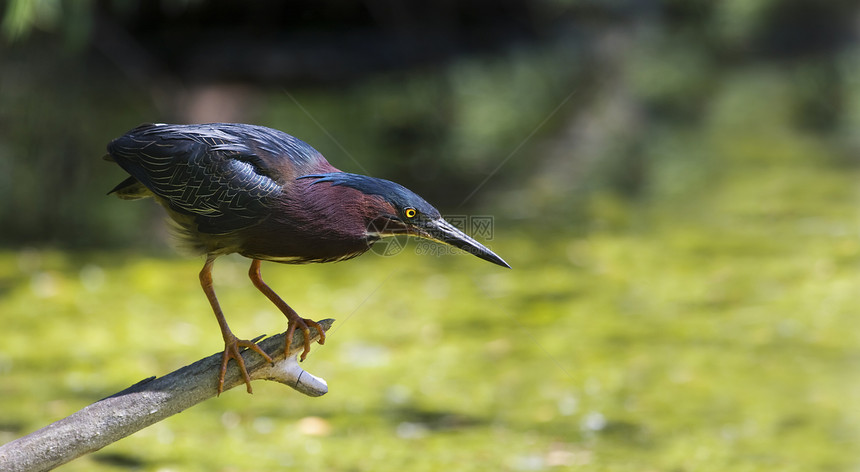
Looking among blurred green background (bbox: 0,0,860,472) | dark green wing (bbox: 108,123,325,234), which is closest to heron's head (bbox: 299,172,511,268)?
dark green wing (bbox: 108,123,325,234)

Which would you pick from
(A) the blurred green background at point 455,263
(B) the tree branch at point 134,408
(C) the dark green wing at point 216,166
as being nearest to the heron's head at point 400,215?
(C) the dark green wing at point 216,166

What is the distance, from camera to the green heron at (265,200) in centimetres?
219

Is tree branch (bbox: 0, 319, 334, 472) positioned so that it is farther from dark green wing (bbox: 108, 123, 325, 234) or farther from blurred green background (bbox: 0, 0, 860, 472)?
blurred green background (bbox: 0, 0, 860, 472)

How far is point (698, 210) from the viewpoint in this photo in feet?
23.6

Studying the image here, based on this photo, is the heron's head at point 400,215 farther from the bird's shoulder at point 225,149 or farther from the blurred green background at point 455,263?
the blurred green background at point 455,263

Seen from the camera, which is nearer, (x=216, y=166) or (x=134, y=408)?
(x=134, y=408)

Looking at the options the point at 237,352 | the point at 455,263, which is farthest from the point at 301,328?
the point at 455,263

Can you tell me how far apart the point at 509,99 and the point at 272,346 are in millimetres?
8722

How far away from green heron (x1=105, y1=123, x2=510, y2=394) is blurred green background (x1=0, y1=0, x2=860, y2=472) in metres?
1.72

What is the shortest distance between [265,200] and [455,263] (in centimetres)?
407

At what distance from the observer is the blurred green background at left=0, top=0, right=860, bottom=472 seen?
4031 mm

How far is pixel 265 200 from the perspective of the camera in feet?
7.23

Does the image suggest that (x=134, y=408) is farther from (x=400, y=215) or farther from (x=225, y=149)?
(x=400, y=215)

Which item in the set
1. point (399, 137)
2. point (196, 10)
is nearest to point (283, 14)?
point (196, 10)
